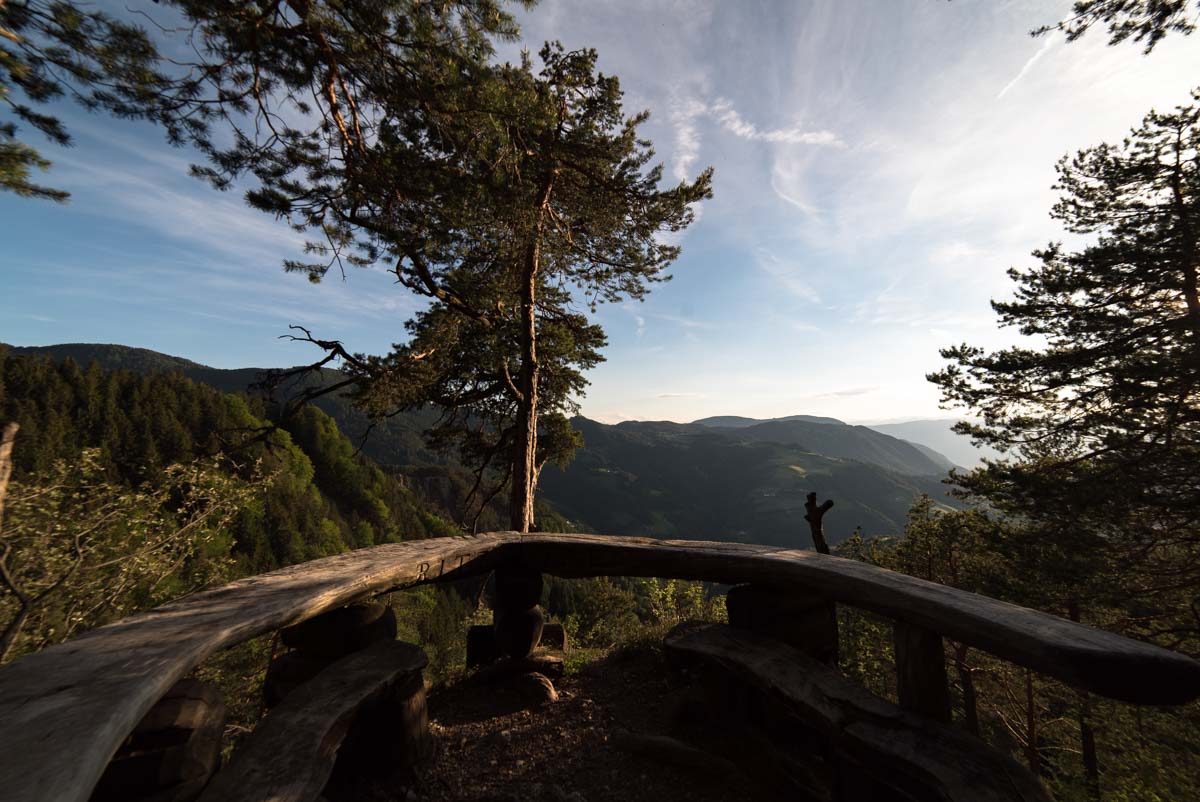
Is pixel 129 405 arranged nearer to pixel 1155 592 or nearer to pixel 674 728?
pixel 674 728

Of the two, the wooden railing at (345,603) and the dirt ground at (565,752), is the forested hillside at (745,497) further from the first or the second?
the wooden railing at (345,603)

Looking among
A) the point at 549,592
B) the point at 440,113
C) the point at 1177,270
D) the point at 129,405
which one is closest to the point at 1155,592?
the point at 1177,270

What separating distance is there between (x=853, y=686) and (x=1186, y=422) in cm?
1069

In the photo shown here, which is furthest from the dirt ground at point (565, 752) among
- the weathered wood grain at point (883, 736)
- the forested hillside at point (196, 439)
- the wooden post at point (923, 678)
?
the forested hillside at point (196, 439)

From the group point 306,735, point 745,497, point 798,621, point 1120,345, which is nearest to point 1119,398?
point 1120,345

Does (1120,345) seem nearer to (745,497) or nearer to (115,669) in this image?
(115,669)

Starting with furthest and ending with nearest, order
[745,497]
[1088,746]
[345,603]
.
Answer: [745,497] → [1088,746] → [345,603]

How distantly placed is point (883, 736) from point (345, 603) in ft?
10.0

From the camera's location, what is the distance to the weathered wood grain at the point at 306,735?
1795 millimetres

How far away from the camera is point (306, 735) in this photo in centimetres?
209

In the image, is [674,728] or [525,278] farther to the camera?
[525,278]

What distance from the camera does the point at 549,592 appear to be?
69438 millimetres

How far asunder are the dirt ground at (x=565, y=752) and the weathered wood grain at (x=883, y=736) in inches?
32.5

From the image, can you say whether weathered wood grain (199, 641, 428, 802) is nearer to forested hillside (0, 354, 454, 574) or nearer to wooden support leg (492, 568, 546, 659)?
wooden support leg (492, 568, 546, 659)
